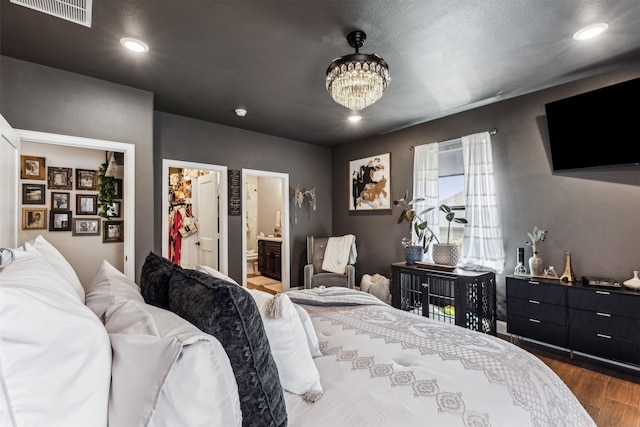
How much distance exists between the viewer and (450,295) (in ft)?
10.3

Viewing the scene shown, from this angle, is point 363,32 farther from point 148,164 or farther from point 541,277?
point 541,277

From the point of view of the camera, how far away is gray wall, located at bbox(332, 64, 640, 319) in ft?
8.69

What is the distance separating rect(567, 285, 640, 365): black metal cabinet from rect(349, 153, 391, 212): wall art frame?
8.29 feet

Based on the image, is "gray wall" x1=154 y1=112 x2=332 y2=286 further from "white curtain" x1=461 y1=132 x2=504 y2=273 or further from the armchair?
"white curtain" x1=461 y1=132 x2=504 y2=273

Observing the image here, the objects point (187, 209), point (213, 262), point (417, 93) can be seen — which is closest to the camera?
point (417, 93)

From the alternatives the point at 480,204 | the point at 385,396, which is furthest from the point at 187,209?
the point at 385,396

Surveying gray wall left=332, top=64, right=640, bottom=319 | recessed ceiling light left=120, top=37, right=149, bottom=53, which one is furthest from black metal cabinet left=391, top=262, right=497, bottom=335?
recessed ceiling light left=120, top=37, right=149, bottom=53

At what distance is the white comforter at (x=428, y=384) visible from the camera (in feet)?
3.22

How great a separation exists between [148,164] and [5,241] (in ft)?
4.08

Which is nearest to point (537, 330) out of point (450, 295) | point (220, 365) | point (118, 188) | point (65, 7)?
point (450, 295)

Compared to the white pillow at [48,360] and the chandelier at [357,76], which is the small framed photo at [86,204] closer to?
the chandelier at [357,76]

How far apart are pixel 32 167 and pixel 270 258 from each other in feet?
13.0

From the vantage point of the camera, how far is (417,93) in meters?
3.14

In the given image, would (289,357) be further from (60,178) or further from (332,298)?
(60,178)
